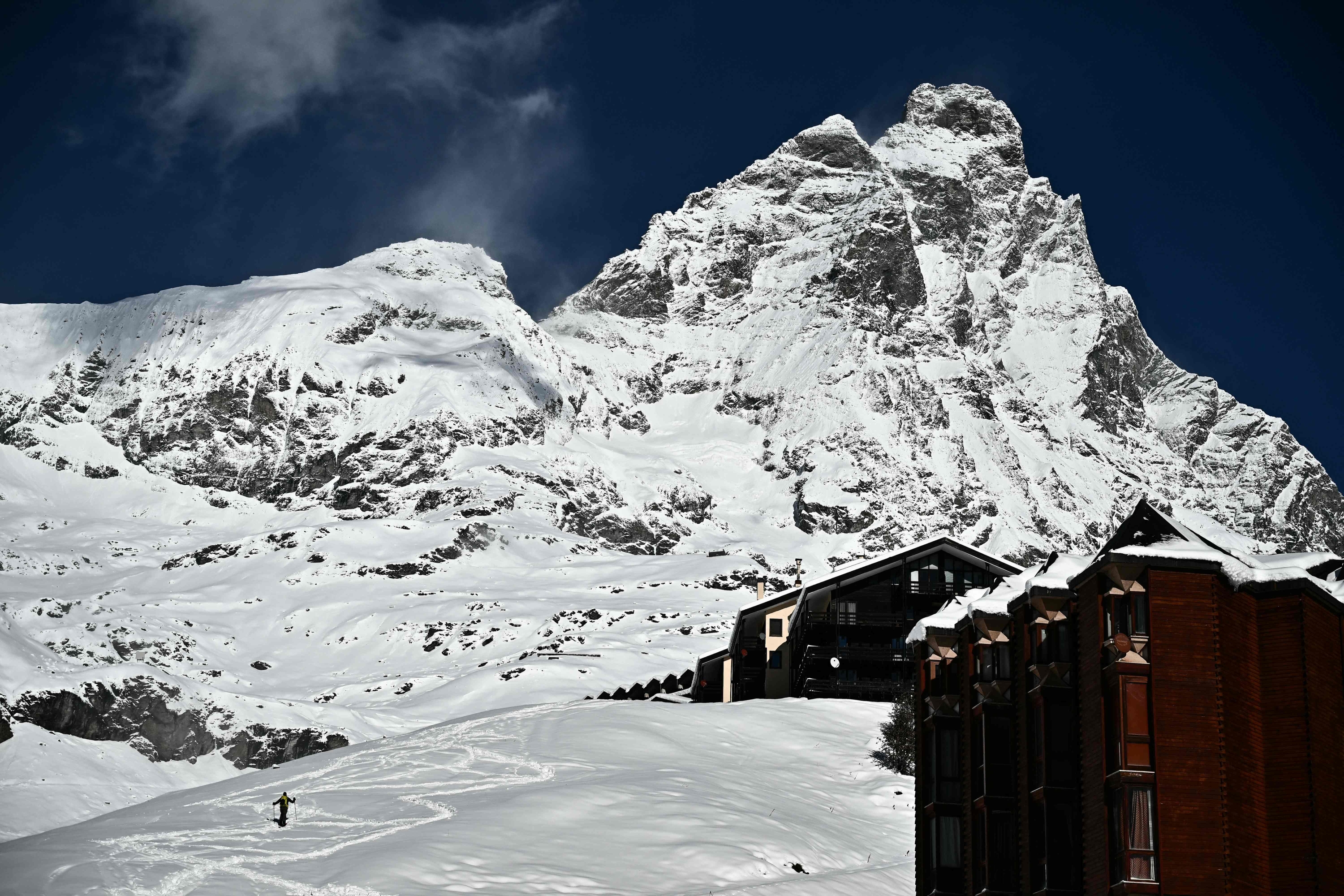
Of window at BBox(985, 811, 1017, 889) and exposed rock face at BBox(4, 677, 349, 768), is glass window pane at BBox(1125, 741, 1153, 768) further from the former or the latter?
exposed rock face at BBox(4, 677, 349, 768)

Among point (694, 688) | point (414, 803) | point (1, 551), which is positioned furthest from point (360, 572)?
point (414, 803)

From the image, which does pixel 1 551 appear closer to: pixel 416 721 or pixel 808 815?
pixel 416 721

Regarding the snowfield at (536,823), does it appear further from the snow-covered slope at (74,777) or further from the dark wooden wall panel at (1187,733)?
the snow-covered slope at (74,777)

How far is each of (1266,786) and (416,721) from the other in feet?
290

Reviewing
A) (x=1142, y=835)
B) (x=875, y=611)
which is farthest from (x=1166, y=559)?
(x=875, y=611)

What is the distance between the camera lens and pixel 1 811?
8306cm

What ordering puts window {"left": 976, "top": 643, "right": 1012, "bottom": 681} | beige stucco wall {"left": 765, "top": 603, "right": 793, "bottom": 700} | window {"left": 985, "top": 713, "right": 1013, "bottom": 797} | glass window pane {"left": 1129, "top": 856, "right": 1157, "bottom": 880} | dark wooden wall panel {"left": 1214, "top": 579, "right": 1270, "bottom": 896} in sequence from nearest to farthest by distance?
1. glass window pane {"left": 1129, "top": 856, "right": 1157, "bottom": 880}
2. dark wooden wall panel {"left": 1214, "top": 579, "right": 1270, "bottom": 896}
3. window {"left": 985, "top": 713, "right": 1013, "bottom": 797}
4. window {"left": 976, "top": 643, "right": 1012, "bottom": 681}
5. beige stucco wall {"left": 765, "top": 603, "right": 793, "bottom": 700}

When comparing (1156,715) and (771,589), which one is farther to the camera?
(771,589)

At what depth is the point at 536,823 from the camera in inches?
1789

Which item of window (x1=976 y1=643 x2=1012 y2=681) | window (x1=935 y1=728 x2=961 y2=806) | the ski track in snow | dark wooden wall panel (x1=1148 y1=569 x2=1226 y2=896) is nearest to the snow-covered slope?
the ski track in snow

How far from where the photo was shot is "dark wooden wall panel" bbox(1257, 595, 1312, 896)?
2964 centimetres

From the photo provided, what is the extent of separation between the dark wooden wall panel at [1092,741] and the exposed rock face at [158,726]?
76645 mm

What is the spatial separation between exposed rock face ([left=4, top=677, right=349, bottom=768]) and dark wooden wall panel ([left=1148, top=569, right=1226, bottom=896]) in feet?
259

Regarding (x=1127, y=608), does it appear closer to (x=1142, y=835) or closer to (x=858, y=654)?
(x=1142, y=835)
